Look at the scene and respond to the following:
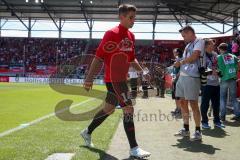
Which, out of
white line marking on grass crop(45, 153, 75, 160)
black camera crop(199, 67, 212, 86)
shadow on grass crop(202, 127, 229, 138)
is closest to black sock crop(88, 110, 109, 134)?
white line marking on grass crop(45, 153, 75, 160)

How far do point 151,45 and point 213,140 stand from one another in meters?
44.5

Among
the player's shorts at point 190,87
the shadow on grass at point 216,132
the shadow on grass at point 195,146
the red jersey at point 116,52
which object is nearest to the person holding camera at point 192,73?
the player's shorts at point 190,87

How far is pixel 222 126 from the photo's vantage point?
9547mm

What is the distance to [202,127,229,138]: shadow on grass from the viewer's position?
841 centimetres

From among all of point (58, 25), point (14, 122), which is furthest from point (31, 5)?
point (14, 122)

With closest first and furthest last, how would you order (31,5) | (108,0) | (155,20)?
(108,0) → (31,5) → (155,20)

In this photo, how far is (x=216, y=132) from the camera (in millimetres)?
8812

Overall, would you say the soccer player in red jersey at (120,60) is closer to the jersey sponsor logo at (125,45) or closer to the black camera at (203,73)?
the jersey sponsor logo at (125,45)

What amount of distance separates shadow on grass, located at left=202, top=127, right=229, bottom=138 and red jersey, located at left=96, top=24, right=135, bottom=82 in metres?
2.72

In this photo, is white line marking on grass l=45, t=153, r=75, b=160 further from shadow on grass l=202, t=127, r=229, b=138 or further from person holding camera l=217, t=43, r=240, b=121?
person holding camera l=217, t=43, r=240, b=121

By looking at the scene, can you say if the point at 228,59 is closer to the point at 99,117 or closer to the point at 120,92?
the point at 99,117

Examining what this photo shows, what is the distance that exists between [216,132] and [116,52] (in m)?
3.47

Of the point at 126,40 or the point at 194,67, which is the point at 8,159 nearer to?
the point at 126,40

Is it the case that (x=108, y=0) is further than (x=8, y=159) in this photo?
Yes
